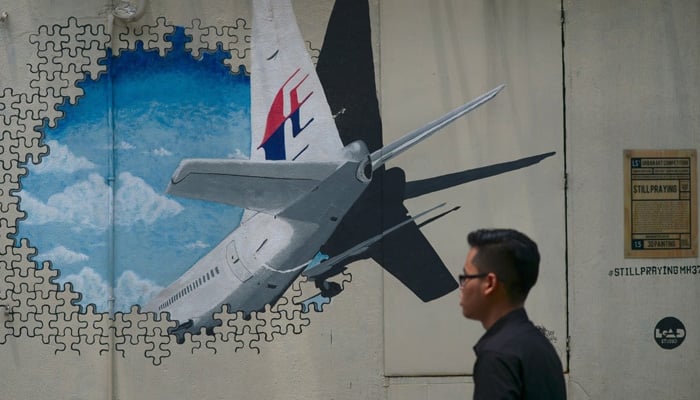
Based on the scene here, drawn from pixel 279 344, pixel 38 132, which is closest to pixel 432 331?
pixel 279 344

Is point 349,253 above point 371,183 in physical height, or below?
below

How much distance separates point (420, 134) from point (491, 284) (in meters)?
3.82

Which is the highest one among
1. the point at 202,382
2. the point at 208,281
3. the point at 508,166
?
the point at 508,166

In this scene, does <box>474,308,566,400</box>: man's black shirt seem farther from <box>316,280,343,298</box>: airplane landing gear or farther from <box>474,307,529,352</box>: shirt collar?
<box>316,280,343,298</box>: airplane landing gear

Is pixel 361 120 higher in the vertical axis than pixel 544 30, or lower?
lower

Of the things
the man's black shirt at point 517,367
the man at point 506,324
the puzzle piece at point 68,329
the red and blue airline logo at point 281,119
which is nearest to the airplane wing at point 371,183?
the red and blue airline logo at point 281,119

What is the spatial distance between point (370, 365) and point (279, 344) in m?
0.66

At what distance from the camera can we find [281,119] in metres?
7.29

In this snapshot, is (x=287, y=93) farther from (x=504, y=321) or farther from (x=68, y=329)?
(x=504, y=321)

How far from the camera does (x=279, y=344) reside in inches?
285

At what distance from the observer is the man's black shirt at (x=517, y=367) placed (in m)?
3.32

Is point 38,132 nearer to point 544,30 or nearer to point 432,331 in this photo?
point 432,331

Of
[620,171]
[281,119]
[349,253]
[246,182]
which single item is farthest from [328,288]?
[620,171]

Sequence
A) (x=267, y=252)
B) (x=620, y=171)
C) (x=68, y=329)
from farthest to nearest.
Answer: (x=620, y=171) < (x=267, y=252) < (x=68, y=329)
